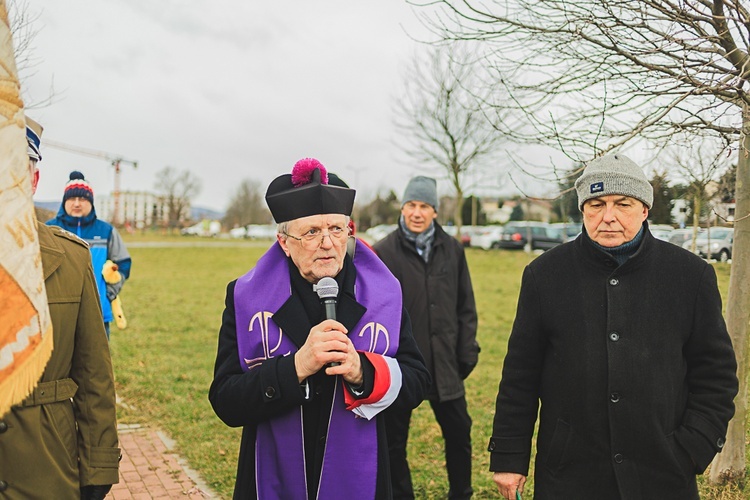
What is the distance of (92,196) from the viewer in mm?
6270

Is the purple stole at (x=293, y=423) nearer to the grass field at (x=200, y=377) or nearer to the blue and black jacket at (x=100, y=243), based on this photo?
the grass field at (x=200, y=377)

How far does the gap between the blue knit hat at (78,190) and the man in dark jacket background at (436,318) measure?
2.84 m

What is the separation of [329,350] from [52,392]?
3.24ft

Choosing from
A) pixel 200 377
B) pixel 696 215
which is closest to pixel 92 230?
pixel 200 377

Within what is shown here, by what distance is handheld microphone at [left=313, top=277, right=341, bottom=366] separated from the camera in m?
2.39

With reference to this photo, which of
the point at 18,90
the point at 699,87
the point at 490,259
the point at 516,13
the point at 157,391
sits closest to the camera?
the point at 18,90

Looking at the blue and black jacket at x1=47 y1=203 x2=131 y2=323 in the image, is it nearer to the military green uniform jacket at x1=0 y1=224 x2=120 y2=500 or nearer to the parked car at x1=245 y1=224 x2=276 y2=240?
the military green uniform jacket at x1=0 y1=224 x2=120 y2=500

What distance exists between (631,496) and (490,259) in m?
25.6

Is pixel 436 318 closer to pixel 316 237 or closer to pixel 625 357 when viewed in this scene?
pixel 625 357

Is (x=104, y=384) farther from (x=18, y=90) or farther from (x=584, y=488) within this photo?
(x=584, y=488)

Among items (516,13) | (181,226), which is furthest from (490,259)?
(181,226)

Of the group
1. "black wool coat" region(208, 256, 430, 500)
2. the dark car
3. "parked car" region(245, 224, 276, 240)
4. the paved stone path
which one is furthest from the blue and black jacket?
"parked car" region(245, 224, 276, 240)

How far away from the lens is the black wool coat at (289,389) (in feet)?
8.02

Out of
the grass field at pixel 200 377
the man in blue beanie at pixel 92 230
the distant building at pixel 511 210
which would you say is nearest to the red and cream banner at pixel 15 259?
the grass field at pixel 200 377
